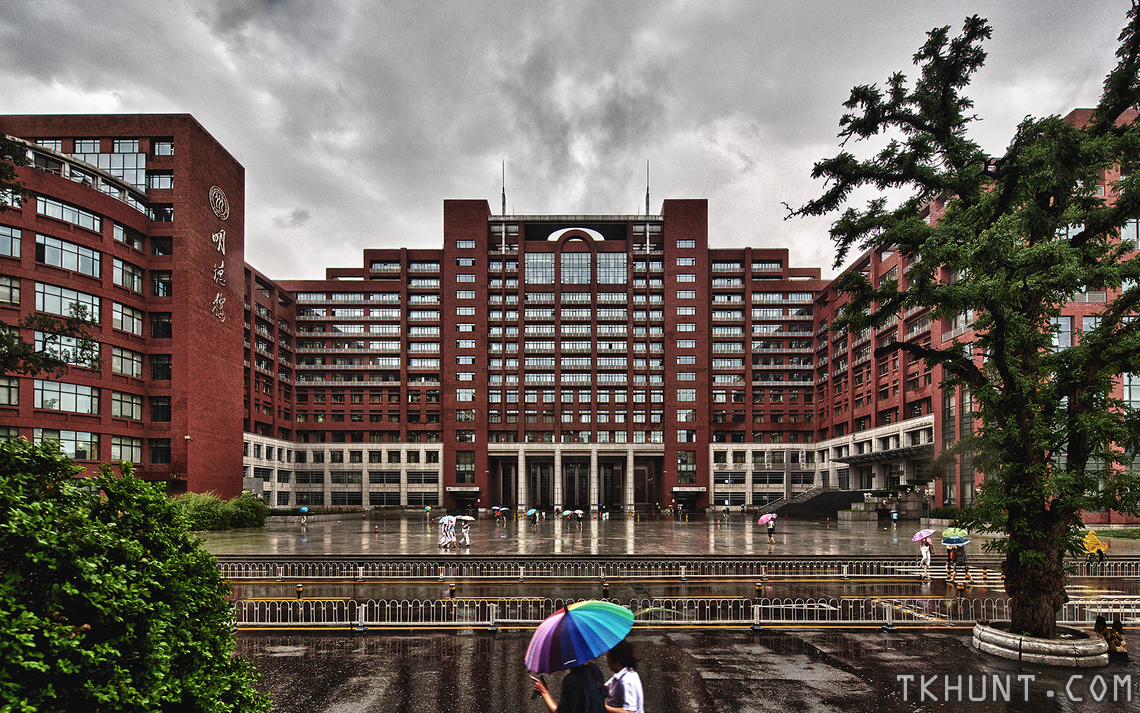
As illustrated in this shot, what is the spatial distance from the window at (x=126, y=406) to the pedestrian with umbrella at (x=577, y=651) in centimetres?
5362

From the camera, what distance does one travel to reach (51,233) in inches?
1770

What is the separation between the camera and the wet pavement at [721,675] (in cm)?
1049

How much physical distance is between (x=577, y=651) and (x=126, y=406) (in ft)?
180

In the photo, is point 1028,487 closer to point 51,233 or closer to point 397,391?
point 51,233

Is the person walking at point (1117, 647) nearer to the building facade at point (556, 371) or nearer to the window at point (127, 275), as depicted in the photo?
the window at point (127, 275)

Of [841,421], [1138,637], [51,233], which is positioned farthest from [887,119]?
[841,421]

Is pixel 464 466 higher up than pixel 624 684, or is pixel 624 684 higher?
pixel 624 684

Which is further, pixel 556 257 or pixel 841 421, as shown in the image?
pixel 556 257

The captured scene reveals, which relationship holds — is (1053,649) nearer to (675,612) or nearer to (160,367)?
(675,612)

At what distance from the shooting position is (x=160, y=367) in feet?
170

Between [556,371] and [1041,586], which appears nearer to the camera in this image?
[1041,586]

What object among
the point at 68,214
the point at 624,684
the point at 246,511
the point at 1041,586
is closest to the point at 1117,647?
the point at 1041,586

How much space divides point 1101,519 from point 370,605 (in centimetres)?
5271

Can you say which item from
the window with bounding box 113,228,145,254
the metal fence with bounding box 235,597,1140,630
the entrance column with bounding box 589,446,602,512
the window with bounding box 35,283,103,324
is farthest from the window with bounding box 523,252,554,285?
the metal fence with bounding box 235,597,1140,630
